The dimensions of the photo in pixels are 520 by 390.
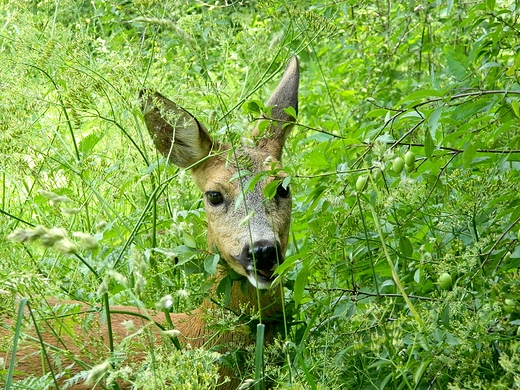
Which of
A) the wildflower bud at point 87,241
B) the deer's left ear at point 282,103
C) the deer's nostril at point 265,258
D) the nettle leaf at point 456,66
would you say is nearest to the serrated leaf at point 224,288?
the deer's nostril at point 265,258

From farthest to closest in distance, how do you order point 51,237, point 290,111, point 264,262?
point 264,262
point 290,111
point 51,237

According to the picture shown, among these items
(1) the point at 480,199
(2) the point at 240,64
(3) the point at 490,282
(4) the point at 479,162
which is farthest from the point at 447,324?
(2) the point at 240,64

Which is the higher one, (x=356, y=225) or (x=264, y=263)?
(x=356, y=225)

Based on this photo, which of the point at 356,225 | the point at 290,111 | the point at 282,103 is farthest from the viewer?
the point at 282,103

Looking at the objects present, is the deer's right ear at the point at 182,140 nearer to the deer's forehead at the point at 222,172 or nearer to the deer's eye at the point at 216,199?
the deer's forehead at the point at 222,172

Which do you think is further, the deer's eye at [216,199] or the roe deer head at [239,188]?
the deer's eye at [216,199]

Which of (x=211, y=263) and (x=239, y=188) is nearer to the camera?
(x=211, y=263)

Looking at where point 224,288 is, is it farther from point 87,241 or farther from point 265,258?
point 87,241

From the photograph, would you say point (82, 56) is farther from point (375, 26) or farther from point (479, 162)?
point (375, 26)

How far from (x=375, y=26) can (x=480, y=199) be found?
3.00 metres

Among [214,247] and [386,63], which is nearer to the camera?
[214,247]

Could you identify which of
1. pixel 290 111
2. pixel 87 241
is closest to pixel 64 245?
pixel 87 241

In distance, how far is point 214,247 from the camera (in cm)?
351

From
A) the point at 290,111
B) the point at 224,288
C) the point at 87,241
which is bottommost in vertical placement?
the point at 224,288
